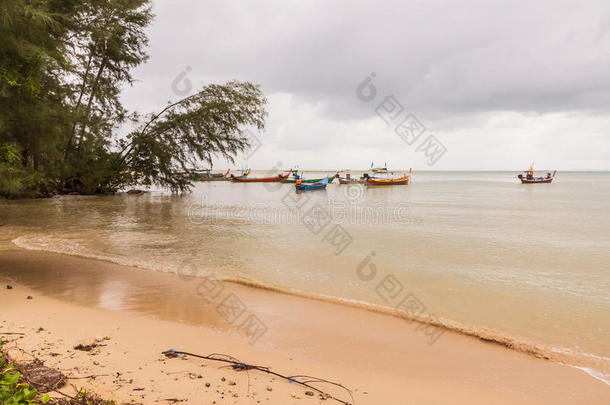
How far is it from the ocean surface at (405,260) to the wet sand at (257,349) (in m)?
0.67

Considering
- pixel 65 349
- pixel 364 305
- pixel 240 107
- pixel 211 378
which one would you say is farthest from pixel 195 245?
pixel 240 107

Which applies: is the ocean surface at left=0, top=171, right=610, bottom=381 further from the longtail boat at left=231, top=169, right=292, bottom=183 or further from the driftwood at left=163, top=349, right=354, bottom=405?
the longtail boat at left=231, top=169, right=292, bottom=183

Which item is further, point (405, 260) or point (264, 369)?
point (405, 260)

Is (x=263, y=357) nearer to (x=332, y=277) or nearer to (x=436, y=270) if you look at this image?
(x=332, y=277)

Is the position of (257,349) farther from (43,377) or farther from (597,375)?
(597,375)

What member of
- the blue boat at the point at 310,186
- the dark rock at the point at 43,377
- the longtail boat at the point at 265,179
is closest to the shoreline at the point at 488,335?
the dark rock at the point at 43,377

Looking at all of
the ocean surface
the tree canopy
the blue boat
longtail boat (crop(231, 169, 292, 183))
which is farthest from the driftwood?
longtail boat (crop(231, 169, 292, 183))

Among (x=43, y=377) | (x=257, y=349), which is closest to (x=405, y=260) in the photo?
(x=257, y=349)

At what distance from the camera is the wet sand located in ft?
9.61

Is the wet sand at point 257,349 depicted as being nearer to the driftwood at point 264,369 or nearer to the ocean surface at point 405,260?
the driftwood at point 264,369

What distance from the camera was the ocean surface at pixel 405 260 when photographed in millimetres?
5270

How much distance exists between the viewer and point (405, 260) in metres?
9.16

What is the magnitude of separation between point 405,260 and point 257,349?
618 centimetres

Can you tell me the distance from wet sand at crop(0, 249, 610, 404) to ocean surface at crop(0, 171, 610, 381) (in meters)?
0.67
